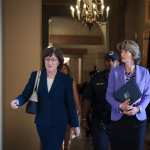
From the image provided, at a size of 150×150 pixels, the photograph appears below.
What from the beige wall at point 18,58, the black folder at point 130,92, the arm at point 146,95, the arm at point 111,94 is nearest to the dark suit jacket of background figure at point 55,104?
the arm at point 111,94

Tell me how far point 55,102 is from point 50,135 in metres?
0.31

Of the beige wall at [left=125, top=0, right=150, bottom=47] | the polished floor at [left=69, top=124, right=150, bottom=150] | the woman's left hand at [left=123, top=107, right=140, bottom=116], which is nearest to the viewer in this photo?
the woman's left hand at [left=123, top=107, right=140, bottom=116]

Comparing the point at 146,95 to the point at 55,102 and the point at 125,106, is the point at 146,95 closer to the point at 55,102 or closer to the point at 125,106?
the point at 125,106

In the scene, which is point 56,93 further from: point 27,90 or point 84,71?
point 84,71

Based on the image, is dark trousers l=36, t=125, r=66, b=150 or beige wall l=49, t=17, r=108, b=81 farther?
beige wall l=49, t=17, r=108, b=81

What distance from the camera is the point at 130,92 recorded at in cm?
401

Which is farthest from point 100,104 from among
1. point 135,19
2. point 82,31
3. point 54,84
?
point 82,31

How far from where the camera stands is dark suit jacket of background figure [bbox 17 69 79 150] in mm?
4367

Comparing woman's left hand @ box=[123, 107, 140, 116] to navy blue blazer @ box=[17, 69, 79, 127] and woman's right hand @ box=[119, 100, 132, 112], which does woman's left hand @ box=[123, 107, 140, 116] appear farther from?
navy blue blazer @ box=[17, 69, 79, 127]

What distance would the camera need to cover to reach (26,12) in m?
6.35

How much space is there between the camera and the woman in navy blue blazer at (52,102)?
4367 millimetres

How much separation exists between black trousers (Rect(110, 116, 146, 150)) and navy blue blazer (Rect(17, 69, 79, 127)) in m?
A: 0.47

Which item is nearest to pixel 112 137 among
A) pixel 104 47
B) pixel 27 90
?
pixel 27 90

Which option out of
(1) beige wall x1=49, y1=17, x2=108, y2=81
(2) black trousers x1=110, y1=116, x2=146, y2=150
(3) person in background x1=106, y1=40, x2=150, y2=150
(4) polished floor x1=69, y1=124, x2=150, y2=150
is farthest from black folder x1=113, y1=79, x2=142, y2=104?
(1) beige wall x1=49, y1=17, x2=108, y2=81
